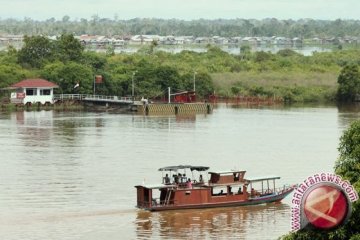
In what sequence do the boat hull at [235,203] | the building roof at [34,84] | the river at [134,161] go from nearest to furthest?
the river at [134,161]
the boat hull at [235,203]
the building roof at [34,84]

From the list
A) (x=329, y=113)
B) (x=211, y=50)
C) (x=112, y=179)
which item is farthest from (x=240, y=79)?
(x=112, y=179)

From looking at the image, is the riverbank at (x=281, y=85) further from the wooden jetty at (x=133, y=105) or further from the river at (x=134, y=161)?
the wooden jetty at (x=133, y=105)

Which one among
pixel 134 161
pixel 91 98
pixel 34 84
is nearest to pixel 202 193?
pixel 134 161

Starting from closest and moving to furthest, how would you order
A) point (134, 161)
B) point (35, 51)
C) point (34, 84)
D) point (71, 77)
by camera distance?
point (134, 161), point (34, 84), point (71, 77), point (35, 51)

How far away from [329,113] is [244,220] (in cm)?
3746

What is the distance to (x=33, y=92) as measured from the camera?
2736 inches

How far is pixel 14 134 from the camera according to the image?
51.2 meters

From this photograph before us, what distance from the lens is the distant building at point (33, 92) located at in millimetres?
68750

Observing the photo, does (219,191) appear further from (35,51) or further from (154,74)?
(35,51)

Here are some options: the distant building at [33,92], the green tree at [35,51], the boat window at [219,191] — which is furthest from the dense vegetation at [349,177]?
the green tree at [35,51]

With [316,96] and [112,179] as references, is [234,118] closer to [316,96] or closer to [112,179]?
[316,96]

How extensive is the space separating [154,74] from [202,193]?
4446 centimetres

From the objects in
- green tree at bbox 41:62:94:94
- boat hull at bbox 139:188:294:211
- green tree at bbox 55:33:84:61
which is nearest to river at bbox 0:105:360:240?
boat hull at bbox 139:188:294:211

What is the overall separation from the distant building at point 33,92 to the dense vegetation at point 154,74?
248cm
